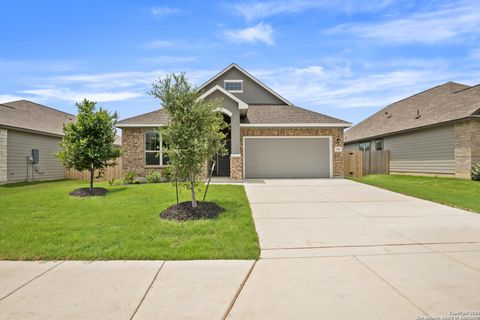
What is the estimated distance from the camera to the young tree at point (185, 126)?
6.56m

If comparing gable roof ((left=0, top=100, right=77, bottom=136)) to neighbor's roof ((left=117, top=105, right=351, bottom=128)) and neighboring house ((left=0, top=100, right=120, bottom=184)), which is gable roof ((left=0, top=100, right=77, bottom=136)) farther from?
neighbor's roof ((left=117, top=105, right=351, bottom=128))

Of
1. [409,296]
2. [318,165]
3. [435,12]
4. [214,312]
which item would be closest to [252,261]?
[214,312]

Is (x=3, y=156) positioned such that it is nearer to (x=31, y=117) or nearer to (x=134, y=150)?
(x=31, y=117)

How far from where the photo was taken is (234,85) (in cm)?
1975

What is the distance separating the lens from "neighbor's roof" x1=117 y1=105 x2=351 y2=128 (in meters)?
15.0

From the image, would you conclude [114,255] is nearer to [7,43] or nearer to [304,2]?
[304,2]

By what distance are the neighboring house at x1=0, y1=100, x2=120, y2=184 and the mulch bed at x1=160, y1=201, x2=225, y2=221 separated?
13.7 meters

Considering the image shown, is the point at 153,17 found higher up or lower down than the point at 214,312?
higher up

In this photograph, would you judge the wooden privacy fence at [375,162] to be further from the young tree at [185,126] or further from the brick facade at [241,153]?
the young tree at [185,126]

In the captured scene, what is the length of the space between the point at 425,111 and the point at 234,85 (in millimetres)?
13934

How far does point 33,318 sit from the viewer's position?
264cm

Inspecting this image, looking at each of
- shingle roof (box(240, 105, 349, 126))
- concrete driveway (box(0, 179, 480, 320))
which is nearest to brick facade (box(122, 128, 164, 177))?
shingle roof (box(240, 105, 349, 126))

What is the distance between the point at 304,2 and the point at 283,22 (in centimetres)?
118

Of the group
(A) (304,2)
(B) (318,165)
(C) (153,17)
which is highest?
(A) (304,2)
